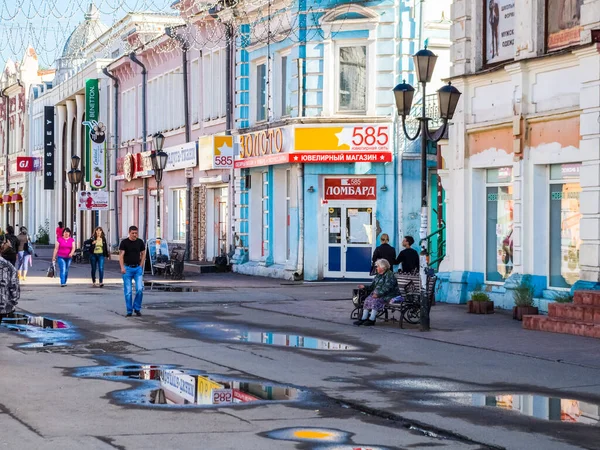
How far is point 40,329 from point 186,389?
7660 mm

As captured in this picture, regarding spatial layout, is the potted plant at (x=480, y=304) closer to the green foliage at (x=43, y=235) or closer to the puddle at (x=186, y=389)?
the puddle at (x=186, y=389)

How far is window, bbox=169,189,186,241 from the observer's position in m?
45.8

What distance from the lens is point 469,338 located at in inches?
725

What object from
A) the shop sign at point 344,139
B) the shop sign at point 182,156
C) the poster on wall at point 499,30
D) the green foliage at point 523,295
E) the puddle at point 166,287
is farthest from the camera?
the shop sign at point 182,156

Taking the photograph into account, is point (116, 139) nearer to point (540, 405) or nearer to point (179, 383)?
point (179, 383)

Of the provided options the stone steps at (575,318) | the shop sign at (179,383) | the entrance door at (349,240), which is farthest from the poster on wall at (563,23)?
the entrance door at (349,240)

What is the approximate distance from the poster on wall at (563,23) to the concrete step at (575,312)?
5.00 m

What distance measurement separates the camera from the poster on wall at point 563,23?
69.9 ft

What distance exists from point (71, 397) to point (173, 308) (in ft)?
40.8

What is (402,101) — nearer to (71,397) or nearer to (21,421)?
(71,397)

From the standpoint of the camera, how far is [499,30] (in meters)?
23.8

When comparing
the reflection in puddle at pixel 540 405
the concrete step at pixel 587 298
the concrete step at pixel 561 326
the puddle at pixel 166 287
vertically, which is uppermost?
the concrete step at pixel 587 298

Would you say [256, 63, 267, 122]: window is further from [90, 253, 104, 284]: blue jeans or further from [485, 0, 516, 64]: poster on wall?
[485, 0, 516, 64]: poster on wall

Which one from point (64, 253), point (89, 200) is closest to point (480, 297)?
point (64, 253)
